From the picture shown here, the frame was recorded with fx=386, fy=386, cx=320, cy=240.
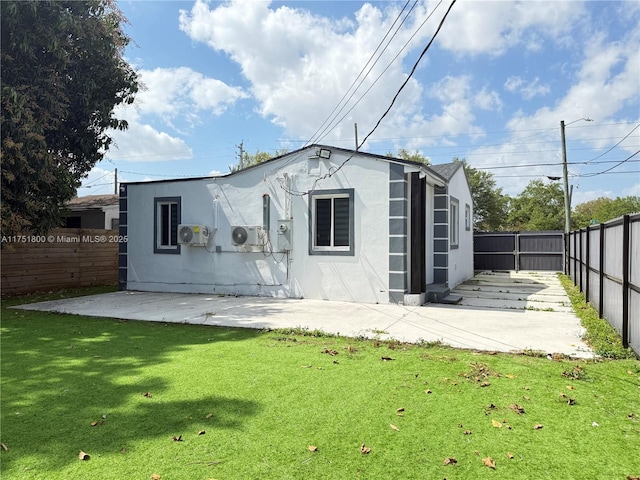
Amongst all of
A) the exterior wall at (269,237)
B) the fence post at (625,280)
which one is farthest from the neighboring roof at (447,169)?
the fence post at (625,280)

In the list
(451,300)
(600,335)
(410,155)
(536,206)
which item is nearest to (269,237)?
(451,300)

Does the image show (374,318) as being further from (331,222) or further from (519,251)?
(519,251)

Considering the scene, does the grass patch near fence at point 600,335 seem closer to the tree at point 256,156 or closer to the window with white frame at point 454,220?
the window with white frame at point 454,220

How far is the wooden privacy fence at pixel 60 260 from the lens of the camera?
10.8m

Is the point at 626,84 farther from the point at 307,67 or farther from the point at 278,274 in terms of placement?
the point at 278,274

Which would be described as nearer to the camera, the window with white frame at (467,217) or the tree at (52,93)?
the tree at (52,93)

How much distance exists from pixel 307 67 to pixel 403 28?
5.76 metres

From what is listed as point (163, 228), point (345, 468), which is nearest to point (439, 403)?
point (345, 468)

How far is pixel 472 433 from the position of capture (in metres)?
2.77

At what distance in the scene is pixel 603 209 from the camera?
39781 mm

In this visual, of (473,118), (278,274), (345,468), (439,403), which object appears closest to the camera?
(345,468)

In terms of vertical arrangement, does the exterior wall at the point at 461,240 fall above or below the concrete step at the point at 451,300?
above

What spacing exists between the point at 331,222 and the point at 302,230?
30.0 inches

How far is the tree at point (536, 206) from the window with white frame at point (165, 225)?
37022 mm
